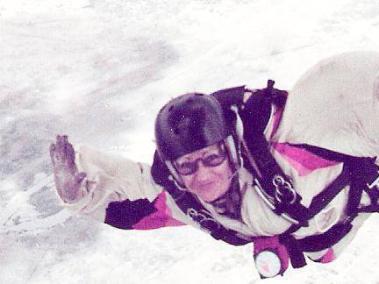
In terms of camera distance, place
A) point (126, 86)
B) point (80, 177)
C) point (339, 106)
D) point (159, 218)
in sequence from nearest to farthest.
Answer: point (339, 106)
point (80, 177)
point (159, 218)
point (126, 86)

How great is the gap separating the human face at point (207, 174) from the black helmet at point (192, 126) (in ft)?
0.09

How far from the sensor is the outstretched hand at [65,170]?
221 centimetres

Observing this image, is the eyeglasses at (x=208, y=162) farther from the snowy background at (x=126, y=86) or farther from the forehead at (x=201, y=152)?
the snowy background at (x=126, y=86)

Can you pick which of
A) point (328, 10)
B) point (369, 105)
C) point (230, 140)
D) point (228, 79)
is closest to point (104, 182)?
point (230, 140)

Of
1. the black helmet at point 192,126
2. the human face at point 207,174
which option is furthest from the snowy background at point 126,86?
the black helmet at point 192,126

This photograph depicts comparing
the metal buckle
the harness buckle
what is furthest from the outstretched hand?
the harness buckle

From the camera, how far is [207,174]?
7.15 ft

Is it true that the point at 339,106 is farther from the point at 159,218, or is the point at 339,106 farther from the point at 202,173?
the point at 159,218

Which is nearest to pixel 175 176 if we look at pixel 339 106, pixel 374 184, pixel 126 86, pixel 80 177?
pixel 80 177

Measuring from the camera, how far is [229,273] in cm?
370

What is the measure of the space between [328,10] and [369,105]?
3.55 m

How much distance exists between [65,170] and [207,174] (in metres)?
0.50

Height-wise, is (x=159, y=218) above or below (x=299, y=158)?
below

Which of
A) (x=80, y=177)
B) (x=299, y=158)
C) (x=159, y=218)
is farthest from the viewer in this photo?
(x=159, y=218)
